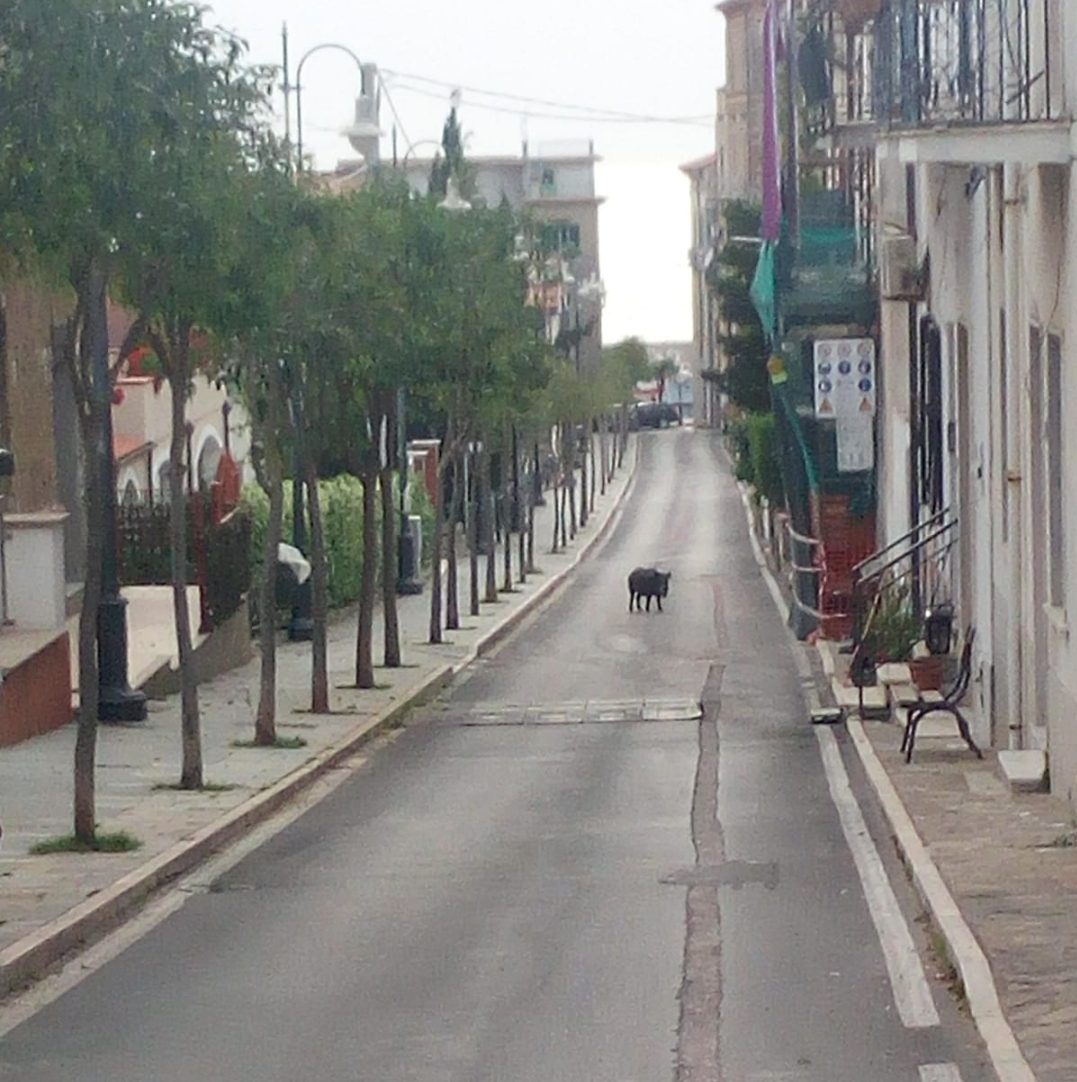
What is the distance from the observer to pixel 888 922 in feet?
40.3

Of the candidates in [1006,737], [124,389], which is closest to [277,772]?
[1006,737]

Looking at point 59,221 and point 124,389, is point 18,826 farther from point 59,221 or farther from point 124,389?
point 124,389

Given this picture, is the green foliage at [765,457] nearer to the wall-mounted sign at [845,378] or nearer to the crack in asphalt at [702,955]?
the wall-mounted sign at [845,378]

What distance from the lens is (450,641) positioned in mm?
39344

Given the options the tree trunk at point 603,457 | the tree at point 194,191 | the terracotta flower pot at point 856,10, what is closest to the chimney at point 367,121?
the terracotta flower pot at point 856,10

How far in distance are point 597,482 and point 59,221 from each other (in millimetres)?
91303

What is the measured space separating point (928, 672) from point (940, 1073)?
15.1 m

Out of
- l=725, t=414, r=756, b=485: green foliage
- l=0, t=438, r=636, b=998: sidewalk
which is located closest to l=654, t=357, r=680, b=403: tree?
l=725, t=414, r=756, b=485: green foliage

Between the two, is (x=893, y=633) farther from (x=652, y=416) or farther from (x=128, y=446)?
(x=652, y=416)

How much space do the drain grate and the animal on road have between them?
60.1ft

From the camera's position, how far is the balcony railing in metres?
17.2

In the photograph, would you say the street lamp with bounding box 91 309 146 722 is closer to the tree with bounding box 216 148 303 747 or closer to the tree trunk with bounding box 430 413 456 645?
the tree with bounding box 216 148 303 747

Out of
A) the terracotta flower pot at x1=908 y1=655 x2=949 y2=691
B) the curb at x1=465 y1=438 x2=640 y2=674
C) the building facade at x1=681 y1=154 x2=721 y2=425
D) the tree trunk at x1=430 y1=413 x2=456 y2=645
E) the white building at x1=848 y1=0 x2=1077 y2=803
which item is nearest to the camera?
the white building at x1=848 y1=0 x2=1077 y2=803

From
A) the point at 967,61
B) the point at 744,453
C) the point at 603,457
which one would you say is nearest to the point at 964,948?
the point at 967,61
